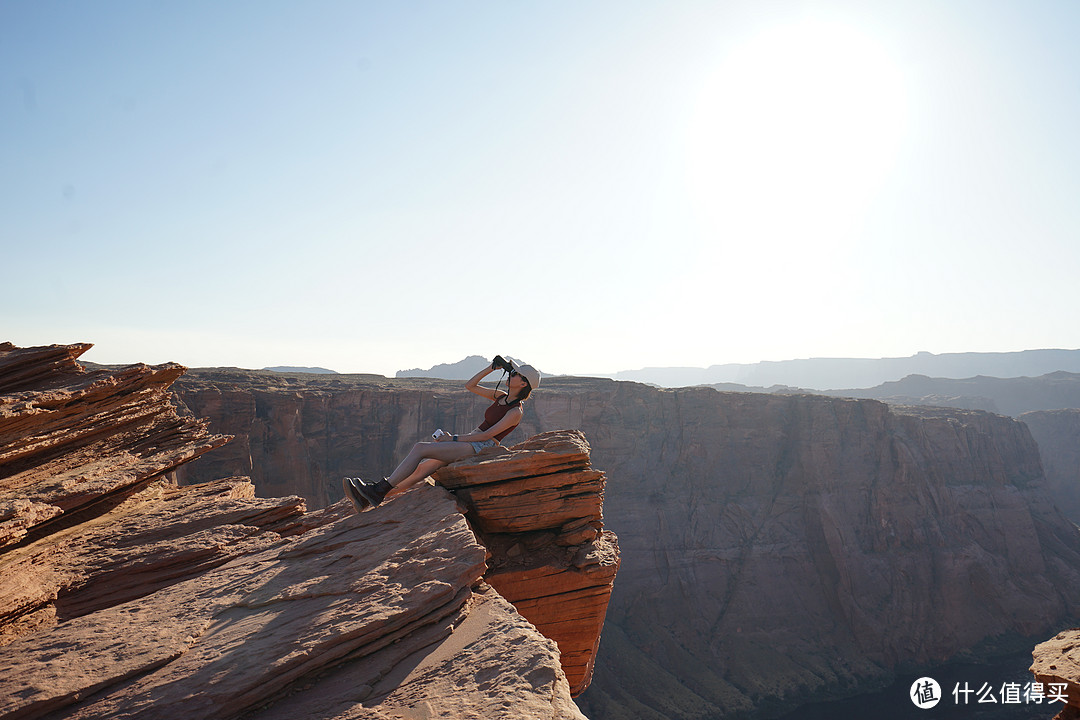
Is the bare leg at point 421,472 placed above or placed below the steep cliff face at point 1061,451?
above

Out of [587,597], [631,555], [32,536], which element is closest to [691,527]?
[631,555]

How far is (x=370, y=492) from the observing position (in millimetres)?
7980

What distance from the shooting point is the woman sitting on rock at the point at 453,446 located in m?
7.96

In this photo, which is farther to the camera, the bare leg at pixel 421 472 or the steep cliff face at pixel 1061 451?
the steep cliff face at pixel 1061 451

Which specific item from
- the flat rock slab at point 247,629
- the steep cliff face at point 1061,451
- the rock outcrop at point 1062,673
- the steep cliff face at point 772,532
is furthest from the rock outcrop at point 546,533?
the steep cliff face at point 1061,451

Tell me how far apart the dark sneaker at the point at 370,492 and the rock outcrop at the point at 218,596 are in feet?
Answer: 1.60

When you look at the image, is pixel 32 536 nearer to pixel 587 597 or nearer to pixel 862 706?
pixel 587 597

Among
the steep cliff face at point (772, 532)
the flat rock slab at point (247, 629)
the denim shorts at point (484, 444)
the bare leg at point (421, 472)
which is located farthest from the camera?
the steep cliff face at point (772, 532)

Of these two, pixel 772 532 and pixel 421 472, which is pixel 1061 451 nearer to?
pixel 772 532

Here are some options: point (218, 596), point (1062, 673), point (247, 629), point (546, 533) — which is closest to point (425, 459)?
point (546, 533)

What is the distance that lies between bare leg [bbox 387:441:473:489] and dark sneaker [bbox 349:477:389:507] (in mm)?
191

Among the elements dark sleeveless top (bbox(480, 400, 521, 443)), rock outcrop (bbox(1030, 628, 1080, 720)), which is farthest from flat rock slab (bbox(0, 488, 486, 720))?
rock outcrop (bbox(1030, 628, 1080, 720))

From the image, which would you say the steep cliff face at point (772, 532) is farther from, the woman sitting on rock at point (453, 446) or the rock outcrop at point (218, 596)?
the woman sitting on rock at point (453, 446)

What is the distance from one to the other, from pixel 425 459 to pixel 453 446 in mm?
449
